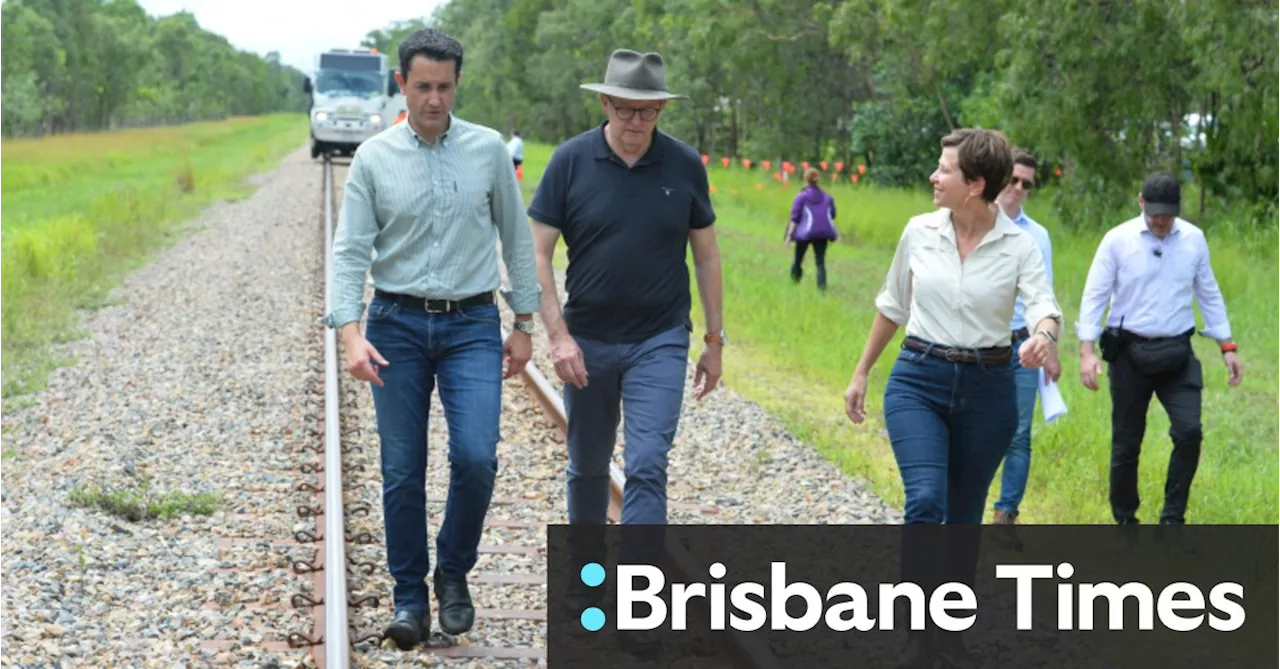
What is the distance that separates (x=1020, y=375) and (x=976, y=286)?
2411 mm

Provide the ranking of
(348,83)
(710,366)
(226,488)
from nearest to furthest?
(710,366), (226,488), (348,83)

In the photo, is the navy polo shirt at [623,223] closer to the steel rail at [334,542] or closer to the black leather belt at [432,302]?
the black leather belt at [432,302]

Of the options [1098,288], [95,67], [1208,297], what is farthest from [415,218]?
[95,67]

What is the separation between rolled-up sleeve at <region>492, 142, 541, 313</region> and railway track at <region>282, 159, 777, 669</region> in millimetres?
1256

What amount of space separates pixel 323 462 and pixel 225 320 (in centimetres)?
724

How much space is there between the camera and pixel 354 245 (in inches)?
236

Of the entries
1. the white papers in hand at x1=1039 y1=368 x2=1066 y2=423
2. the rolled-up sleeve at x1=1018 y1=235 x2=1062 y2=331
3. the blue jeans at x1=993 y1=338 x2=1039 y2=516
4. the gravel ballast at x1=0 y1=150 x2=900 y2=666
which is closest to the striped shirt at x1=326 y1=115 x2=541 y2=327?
the gravel ballast at x1=0 y1=150 x2=900 y2=666

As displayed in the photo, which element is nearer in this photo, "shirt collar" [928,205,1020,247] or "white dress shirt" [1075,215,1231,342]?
"shirt collar" [928,205,1020,247]

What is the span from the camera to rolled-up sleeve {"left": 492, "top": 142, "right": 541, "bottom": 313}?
618 cm

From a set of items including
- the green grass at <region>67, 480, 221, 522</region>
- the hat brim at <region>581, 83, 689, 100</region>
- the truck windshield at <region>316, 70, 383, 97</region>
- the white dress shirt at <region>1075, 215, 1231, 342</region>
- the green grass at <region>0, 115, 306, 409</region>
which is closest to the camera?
the hat brim at <region>581, 83, 689, 100</region>

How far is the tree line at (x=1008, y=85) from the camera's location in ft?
68.6

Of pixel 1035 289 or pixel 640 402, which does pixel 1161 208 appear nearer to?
pixel 1035 289

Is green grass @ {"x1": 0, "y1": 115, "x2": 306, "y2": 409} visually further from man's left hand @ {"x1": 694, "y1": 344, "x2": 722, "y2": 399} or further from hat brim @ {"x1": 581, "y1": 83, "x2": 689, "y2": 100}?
hat brim @ {"x1": 581, "y1": 83, "x2": 689, "y2": 100}

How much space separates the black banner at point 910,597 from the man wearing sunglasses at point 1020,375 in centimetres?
17
